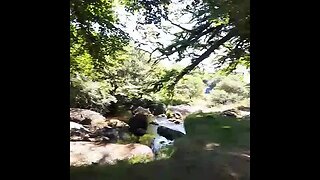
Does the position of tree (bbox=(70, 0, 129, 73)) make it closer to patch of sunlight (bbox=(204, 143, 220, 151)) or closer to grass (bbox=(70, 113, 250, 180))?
grass (bbox=(70, 113, 250, 180))

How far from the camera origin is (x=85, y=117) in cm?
229

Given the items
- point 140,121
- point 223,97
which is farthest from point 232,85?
point 140,121

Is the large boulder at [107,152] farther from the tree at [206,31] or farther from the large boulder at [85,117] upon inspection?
the tree at [206,31]

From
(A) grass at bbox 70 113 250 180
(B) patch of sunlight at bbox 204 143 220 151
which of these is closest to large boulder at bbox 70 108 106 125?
(A) grass at bbox 70 113 250 180

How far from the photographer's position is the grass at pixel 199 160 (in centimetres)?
216

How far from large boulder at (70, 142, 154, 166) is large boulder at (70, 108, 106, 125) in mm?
139

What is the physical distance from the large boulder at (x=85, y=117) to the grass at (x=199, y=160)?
0.95ft

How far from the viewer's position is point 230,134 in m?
2.35
